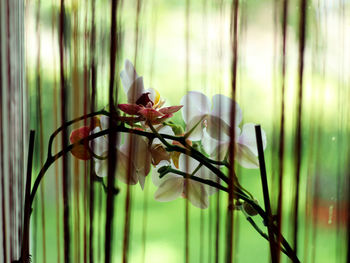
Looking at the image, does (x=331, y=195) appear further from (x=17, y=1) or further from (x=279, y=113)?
(x=17, y=1)

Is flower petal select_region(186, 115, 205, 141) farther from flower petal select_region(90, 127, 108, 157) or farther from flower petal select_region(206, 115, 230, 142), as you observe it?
flower petal select_region(90, 127, 108, 157)

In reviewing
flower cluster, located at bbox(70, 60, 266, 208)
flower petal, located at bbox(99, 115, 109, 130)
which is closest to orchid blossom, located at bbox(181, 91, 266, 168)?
flower cluster, located at bbox(70, 60, 266, 208)

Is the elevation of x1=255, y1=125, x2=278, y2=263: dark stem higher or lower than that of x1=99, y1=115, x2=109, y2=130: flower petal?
lower

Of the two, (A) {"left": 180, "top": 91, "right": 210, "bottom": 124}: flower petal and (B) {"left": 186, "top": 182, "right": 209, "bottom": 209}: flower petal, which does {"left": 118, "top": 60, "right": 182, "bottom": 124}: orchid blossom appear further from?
(B) {"left": 186, "top": 182, "right": 209, "bottom": 209}: flower petal

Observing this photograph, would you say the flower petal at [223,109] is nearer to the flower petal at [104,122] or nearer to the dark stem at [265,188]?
the dark stem at [265,188]

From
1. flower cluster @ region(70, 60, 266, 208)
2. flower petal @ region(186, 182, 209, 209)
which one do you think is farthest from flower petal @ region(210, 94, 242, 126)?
flower petal @ region(186, 182, 209, 209)

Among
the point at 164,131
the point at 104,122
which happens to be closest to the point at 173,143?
the point at 164,131

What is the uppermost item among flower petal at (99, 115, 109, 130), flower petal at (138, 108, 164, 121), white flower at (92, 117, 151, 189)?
flower petal at (138, 108, 164, 121)
